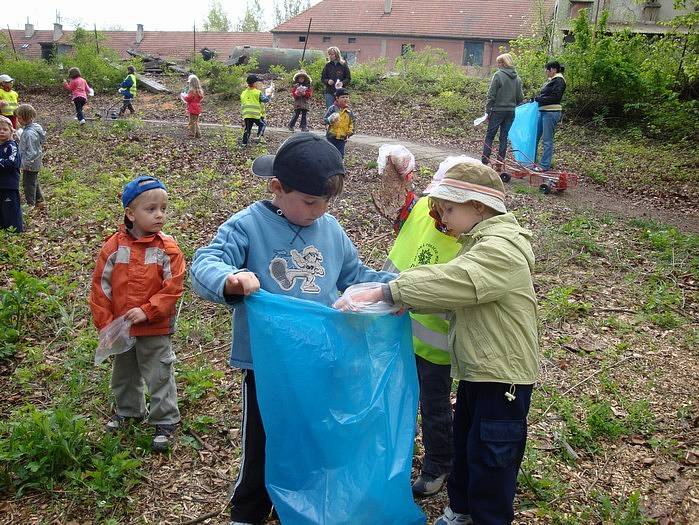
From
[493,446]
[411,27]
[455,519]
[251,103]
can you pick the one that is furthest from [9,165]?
[411,27]

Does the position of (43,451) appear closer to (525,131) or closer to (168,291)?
(168,291)

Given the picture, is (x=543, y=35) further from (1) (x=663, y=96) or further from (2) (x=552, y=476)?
(2) (x=552, y=476)

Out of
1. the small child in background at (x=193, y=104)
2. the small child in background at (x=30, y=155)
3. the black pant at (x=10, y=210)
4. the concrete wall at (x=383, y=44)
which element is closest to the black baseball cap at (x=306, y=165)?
the black pant at (x=10, y=210)

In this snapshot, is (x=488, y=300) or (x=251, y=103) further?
(x=251, y=103)

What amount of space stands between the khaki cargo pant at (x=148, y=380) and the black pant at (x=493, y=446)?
181 centimetres

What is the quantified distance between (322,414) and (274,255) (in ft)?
2.12

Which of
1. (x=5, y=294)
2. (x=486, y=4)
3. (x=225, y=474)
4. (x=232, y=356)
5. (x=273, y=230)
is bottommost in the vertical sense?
(x=225, y=474)

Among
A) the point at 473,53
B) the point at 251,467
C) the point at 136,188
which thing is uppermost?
the point at 473,53

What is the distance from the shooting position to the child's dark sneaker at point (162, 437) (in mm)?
3434

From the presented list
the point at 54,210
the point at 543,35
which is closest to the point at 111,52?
the point at 543,35

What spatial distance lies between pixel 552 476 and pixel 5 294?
441 cm

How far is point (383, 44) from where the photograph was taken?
42.4 m

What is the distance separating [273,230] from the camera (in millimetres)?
2424

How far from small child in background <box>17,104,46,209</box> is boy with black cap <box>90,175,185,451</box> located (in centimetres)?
548
